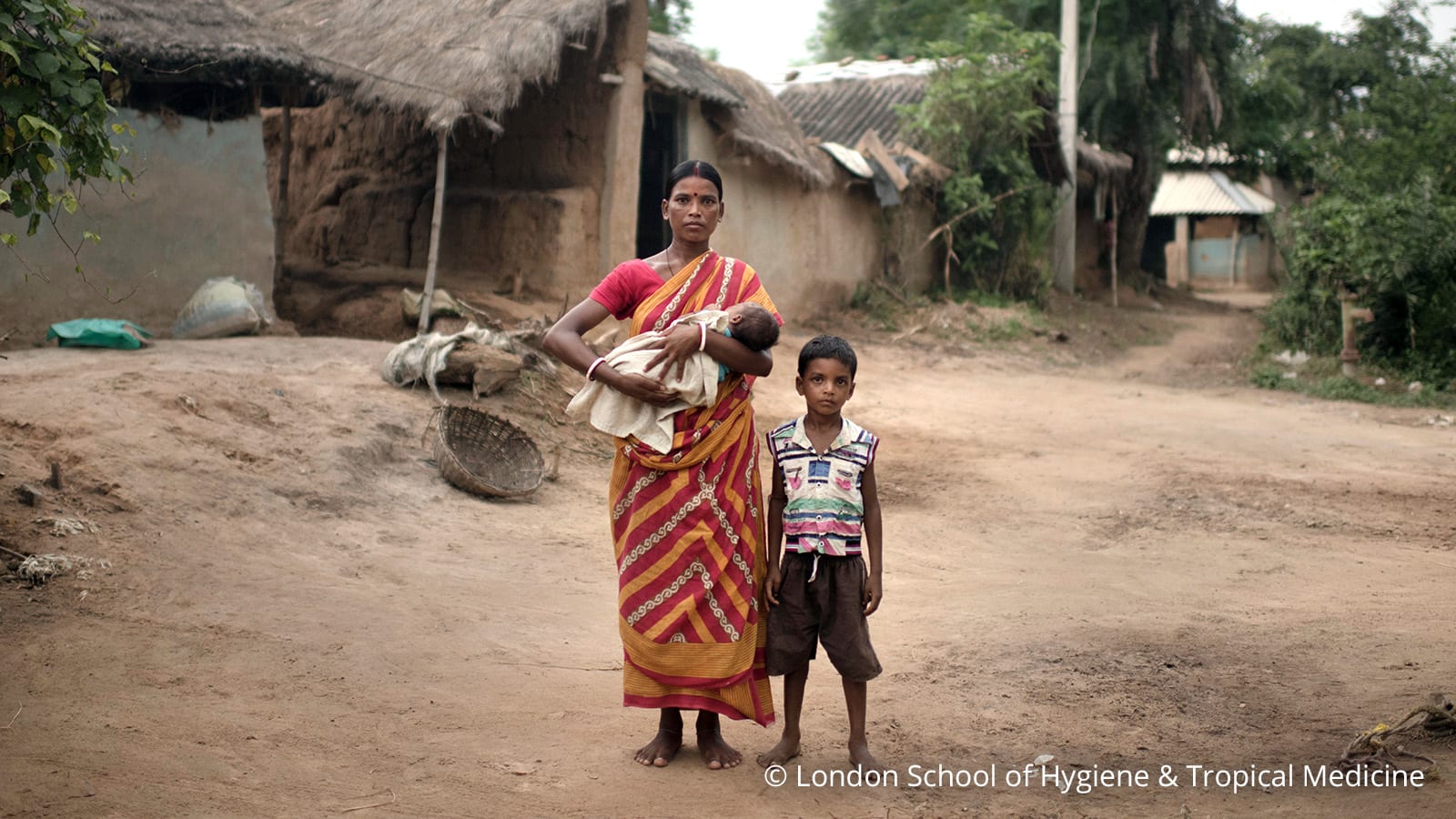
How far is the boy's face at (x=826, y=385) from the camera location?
2.98 m

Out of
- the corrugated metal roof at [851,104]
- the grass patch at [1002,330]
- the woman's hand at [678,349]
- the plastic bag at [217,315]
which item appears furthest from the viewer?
the corrugated metal roof at [851,104]

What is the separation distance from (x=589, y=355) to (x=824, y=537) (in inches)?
28.9

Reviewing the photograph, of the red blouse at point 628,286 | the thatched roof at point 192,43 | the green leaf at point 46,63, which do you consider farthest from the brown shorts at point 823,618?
the thatched roof at point 192,43

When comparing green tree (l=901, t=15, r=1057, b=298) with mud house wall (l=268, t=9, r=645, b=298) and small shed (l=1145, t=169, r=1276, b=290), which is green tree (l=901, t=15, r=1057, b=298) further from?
small shed (l=1145, t=169, r=1276, b=290)

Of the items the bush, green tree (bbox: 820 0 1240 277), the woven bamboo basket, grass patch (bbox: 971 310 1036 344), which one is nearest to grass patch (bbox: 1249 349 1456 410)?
the bush

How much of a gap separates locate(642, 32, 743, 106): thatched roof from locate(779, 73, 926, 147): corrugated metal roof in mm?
4452

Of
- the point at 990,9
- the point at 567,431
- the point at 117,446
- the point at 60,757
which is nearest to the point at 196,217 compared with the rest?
the point at 567,431

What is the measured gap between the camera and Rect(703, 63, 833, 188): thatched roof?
41.7ft

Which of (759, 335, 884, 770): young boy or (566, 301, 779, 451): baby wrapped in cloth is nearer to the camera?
(566, 301, 779, 451): baby wrapped in cloth

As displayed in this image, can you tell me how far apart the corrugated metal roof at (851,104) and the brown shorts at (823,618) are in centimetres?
1448

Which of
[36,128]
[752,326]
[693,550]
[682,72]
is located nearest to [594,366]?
[752,326]

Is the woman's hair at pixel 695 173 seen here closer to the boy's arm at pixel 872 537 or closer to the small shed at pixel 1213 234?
the boy's arm at pixel 872 537

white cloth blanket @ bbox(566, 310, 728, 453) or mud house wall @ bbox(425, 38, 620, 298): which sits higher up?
mud house wall @ bbox(425, 38, 620, 298)

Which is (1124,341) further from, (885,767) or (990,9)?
(885,767)
